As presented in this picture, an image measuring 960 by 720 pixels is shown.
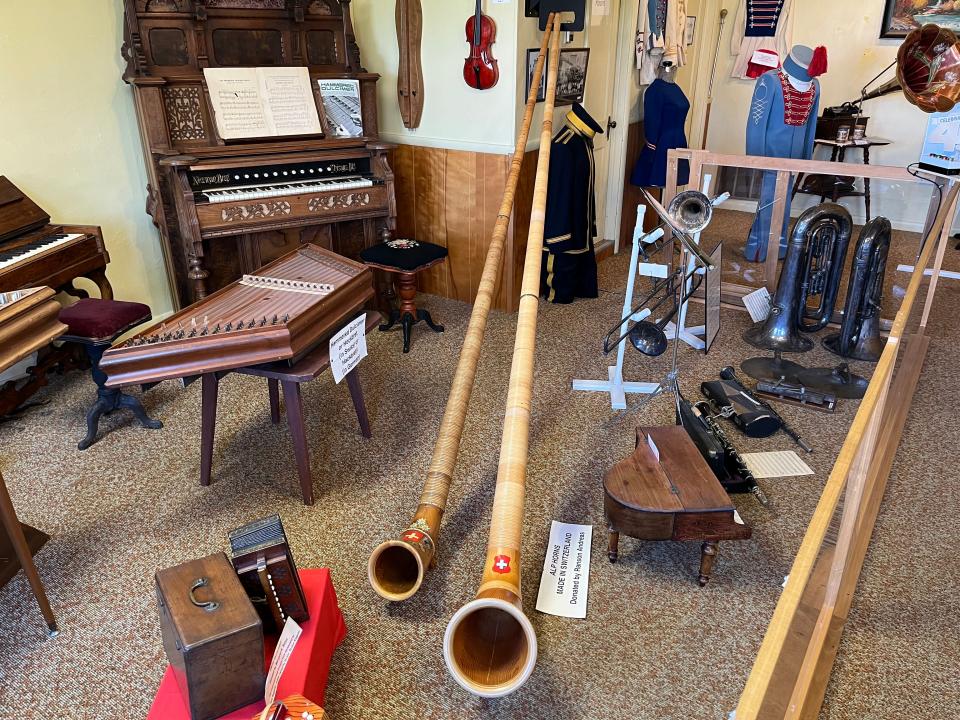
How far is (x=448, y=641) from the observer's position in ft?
4.80

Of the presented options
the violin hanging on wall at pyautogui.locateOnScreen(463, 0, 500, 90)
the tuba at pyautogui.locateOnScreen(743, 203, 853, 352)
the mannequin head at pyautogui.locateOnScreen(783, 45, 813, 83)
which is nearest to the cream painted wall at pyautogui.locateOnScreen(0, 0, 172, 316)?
the violin hanging on wall at pyautogui.locateOnScreen(463, 0, 500, 90)

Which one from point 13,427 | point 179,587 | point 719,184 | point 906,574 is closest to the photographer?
point 179,587

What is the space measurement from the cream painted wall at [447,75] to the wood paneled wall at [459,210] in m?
0.09

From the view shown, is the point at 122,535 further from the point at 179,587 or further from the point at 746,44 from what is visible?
the point at 746,44

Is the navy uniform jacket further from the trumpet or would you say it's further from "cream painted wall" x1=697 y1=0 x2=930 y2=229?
"cream painted wall" x1=697 y1=0 x2=930 y2=229

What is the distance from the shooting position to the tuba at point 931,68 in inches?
138

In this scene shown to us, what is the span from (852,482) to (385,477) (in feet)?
6.03

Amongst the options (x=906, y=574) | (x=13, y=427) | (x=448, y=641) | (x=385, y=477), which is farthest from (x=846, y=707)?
(x=13, y=427)

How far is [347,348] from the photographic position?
2578 mm

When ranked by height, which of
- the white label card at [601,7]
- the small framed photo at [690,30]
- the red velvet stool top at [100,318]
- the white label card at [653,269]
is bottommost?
the red velvet stool top at [100,318]

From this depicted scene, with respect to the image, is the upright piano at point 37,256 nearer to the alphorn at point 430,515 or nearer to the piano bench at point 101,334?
the piano bench at point 101,334

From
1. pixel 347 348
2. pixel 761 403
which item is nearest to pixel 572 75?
pixel 761 403

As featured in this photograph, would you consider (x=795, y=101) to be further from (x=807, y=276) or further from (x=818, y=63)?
(x=807, y=276)

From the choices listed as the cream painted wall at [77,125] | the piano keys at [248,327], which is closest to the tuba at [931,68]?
the piano keys at [248,327]
